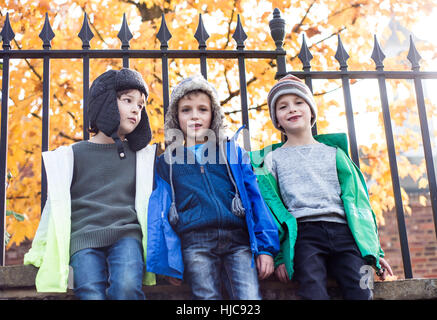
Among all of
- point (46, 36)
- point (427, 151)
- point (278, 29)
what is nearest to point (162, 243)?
point (46, 36)

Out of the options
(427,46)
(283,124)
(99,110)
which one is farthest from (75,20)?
(427,46)

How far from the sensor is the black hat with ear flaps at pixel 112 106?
2.58 metres

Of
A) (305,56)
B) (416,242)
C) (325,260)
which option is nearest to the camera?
(325,260)

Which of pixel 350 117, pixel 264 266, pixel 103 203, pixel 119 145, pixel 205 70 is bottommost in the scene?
pixel 264 266

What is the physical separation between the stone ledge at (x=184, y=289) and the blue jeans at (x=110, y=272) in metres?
0.17

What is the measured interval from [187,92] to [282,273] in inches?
47.4

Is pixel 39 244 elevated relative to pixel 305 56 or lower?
lower

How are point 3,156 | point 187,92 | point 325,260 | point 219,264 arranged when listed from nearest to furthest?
point 219,264, point 325,260, point 3,156, point 187,92

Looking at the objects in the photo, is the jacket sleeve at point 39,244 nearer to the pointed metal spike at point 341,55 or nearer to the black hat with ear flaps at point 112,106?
the black hat with ear flaps at point 112,106

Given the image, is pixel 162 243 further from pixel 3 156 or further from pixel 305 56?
pixel 305 56

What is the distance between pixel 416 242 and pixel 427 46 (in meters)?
4.96

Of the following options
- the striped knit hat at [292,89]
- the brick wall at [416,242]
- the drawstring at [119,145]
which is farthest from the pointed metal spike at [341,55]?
the brick wall at [416,242]

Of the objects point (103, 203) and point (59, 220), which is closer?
point (59, 220)

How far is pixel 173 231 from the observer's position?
7.86 feet
